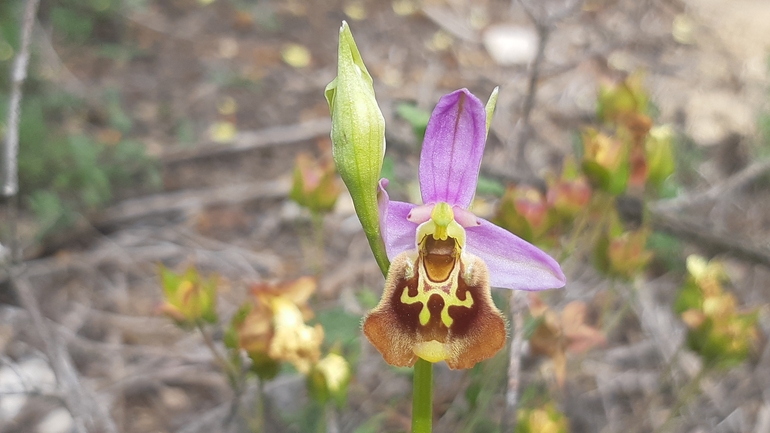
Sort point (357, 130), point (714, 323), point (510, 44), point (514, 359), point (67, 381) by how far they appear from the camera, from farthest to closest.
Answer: point (510, 44) → point (67, 381) → point (714, 323) → point (514, 359) → point (357, 130)

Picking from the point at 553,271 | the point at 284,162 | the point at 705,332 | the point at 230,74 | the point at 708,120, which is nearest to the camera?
the point at 553,271

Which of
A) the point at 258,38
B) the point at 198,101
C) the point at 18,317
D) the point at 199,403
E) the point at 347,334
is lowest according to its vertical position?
the point at 199,403

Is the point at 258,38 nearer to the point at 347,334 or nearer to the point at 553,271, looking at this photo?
the point at 347,334

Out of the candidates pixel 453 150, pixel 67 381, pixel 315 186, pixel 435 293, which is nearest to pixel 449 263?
pixel 435 293

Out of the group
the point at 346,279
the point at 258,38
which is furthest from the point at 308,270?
the point at 258,38

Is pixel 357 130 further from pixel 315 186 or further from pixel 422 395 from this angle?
pixel 315 186

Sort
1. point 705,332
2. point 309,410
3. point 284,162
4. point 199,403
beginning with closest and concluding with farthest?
point 705,332
point 309,410
point 199,403
point 284,162
